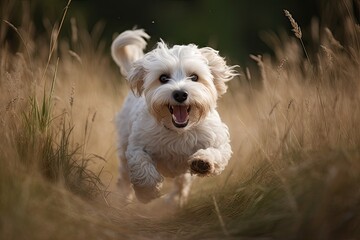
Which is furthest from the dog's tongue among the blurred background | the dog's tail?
the blurred background

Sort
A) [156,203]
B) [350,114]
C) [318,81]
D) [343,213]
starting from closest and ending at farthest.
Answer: [343,213] < [350,114] < [318,81] < [156,203]

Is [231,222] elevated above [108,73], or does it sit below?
below

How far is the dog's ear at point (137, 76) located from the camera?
232 inches

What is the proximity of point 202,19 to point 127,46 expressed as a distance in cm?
1143

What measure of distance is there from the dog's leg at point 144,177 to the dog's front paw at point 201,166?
1.35ft

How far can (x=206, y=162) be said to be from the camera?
5160mm

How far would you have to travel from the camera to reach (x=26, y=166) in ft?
15.1

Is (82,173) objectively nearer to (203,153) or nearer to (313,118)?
(203,153)

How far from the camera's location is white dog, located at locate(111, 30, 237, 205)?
5.29 meters

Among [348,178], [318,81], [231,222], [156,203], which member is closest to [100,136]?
[156,203]

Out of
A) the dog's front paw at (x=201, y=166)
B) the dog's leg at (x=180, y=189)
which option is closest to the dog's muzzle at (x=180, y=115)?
the dog's front paw at (x=201, y=166)

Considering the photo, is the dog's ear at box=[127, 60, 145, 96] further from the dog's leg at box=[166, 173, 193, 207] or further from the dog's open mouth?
the dog's leg at box=[166, 173, 193, 207]

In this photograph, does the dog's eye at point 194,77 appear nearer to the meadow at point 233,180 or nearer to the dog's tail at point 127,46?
the meadow at point 233,180

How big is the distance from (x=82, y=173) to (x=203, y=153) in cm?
99
